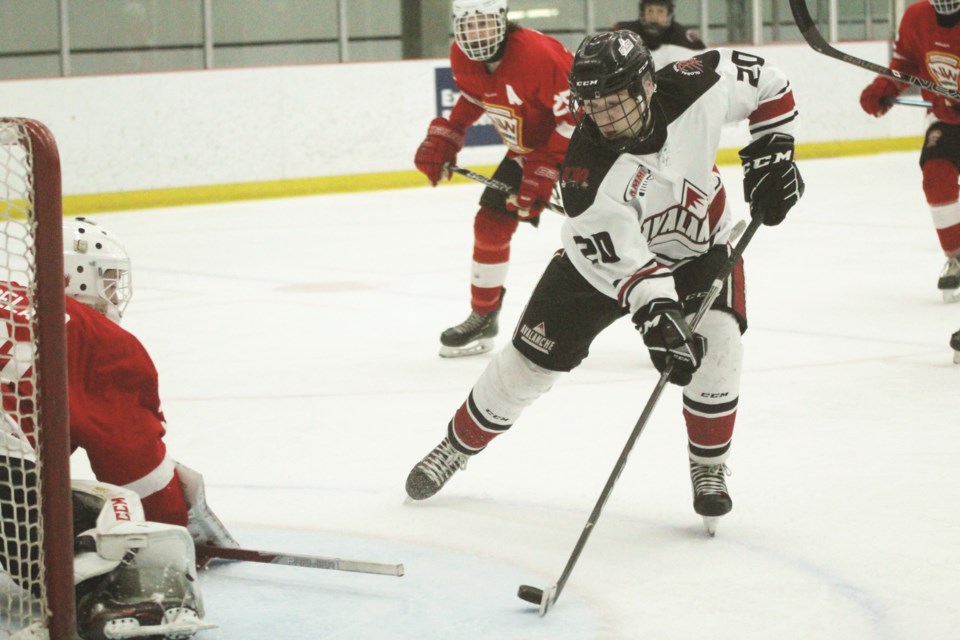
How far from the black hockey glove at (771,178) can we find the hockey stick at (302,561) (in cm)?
90

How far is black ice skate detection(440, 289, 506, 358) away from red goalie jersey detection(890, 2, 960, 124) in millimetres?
1646

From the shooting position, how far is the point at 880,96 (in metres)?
4.79

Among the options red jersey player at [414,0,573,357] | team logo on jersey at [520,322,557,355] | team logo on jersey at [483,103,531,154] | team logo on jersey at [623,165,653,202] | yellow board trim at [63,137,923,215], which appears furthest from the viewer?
yellow board trim at [63,137,923,215]

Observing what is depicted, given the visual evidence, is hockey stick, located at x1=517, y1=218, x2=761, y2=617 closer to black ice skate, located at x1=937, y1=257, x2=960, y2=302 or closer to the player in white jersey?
the player in white jersey

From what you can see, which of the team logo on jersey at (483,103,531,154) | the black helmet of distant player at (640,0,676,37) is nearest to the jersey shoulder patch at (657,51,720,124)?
the team logo on jersey at (483,103,531,154)

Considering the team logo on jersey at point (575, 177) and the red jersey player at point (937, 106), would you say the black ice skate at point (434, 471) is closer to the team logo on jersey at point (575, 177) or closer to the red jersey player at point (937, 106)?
the team logo on jersey at point (575, 177)

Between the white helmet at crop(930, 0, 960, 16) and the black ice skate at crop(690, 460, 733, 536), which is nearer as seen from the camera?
the black ice skate at crop(690, 460, 733, 536)

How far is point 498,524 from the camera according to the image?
2.67m

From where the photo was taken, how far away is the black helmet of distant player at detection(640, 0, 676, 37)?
7281 mm

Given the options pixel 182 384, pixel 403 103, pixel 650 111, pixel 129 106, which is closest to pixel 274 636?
pixel 650 111

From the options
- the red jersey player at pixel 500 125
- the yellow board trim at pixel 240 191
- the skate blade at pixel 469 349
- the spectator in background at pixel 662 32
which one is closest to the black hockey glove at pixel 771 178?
the red jersey player at pixel 500 125

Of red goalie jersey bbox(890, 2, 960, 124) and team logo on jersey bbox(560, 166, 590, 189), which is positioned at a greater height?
red goalie jersey bbox(890, 2, 960, 124)

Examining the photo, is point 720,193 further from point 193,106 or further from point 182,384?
point 193,106

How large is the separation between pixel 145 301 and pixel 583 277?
10.3 ft
